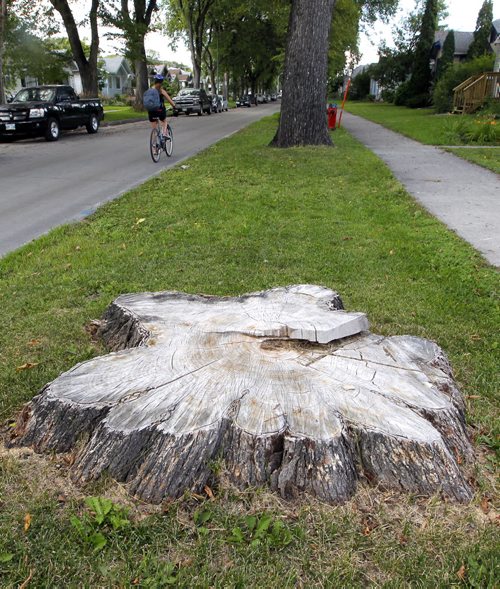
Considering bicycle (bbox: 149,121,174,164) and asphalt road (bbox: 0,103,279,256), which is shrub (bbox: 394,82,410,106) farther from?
bicycle (bbox: 149,121,174,164)

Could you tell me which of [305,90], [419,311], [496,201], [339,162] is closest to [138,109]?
[305,90]

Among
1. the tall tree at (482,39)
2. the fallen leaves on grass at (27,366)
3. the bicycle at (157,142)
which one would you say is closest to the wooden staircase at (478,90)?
the tall tree at (482,39)

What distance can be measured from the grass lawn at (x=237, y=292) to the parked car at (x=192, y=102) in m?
29.5

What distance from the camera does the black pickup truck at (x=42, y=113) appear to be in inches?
734

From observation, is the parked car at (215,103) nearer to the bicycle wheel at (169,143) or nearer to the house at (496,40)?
the house at (496,40)

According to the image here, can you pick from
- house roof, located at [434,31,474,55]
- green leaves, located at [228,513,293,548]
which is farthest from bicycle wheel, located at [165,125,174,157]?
house roof, located at [434,31,474,55]

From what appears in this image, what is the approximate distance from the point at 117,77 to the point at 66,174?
76367 millimetres

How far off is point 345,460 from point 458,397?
2.76 feet

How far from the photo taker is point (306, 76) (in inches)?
592

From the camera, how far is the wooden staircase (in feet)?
92.3

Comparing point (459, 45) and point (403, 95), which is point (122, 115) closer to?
point (403, 95)

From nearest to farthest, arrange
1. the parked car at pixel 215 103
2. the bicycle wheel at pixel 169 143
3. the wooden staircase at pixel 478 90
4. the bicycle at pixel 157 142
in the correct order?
the bicycle at pixel 157 142 < the bicycle wheel at pixel 169 143 < the wooden staircase at pixel 478 90 < the parked car at pixel 215 103

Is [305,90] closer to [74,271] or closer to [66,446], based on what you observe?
[74,271]

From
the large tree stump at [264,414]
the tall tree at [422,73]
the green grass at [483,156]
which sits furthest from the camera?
the tall tree at [422,73]
